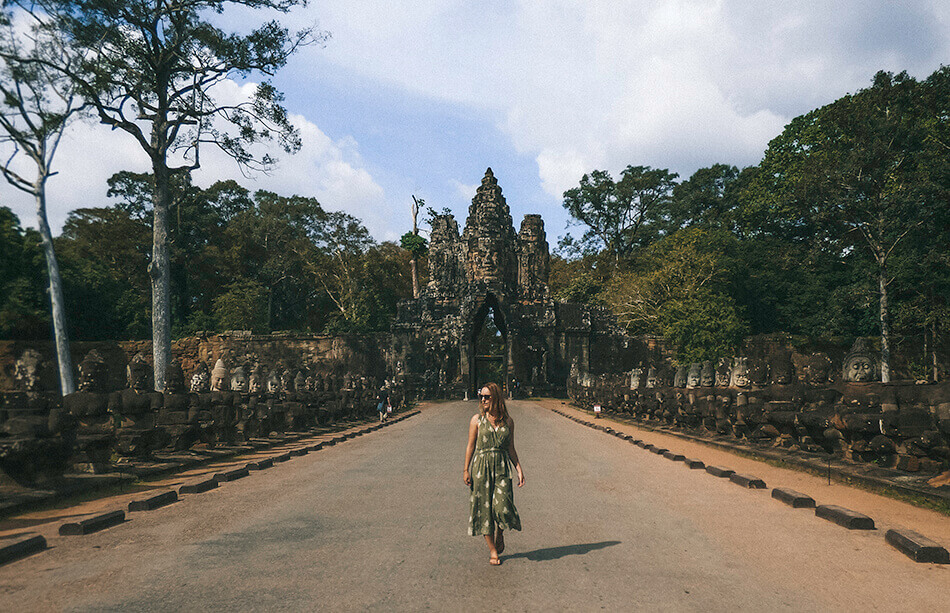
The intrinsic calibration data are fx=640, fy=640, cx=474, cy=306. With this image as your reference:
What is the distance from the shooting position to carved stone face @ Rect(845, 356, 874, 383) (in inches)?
450

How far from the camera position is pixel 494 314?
5625 centimetres

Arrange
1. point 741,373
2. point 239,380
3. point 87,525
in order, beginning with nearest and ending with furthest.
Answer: point 87,525, point 741,373, point 239,380

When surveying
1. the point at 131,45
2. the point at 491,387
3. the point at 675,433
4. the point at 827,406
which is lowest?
the point at 675,433

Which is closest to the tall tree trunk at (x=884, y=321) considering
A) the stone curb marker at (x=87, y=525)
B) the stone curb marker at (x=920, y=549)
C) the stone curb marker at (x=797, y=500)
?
the stone curb marker at (x=797, y=500)

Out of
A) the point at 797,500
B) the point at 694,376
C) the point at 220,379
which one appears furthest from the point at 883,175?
the point at 220,379

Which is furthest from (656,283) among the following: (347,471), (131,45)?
(347,471)

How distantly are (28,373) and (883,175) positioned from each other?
39069 mm

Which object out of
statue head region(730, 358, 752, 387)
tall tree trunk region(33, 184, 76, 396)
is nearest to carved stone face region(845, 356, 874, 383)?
statue head region(730, 358, 752, 387)

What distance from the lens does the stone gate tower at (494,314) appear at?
166ft

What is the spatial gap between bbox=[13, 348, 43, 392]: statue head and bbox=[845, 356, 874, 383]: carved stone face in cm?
1345

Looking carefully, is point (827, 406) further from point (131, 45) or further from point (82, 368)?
point (131, 45)

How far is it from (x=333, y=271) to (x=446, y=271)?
35.5 ft

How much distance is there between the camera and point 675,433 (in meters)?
18.3

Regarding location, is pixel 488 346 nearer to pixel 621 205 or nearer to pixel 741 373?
pixel 621 205
